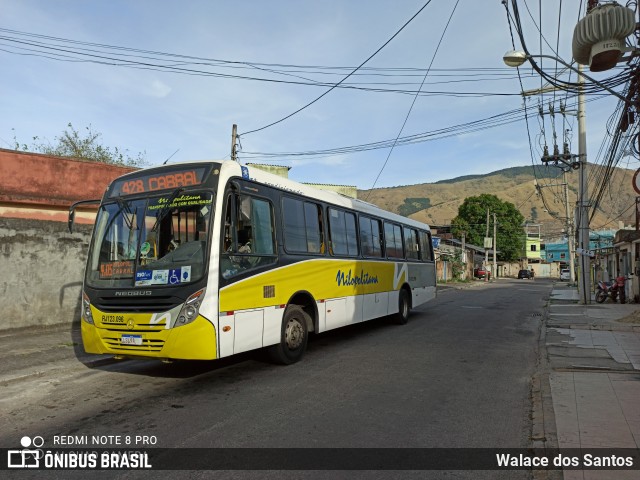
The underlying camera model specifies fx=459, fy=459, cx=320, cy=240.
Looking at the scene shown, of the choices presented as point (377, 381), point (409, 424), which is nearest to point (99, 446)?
point (409, 424)

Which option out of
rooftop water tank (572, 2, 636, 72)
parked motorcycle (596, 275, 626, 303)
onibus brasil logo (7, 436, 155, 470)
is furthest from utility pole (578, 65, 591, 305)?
onibus brasil logo (7, 436, 155, 470)

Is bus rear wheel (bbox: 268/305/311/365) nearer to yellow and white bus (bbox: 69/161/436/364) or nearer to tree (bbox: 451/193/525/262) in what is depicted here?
yellow and white bus (bbox: 69/161/436/364)

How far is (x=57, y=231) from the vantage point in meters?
11.5

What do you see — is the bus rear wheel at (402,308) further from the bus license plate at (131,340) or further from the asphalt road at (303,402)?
the bus license plate at (131,340)

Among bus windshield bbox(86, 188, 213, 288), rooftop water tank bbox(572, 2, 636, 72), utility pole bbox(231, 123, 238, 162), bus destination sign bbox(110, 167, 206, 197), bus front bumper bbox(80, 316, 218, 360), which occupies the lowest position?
bus front bumper bbox(80, 316, 218, 360)

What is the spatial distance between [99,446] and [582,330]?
12.1m

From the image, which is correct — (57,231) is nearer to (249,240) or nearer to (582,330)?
(249,240)

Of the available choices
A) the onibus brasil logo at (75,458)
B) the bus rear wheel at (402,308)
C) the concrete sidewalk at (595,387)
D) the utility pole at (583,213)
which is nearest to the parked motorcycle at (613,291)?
the utility pole at (583,213)

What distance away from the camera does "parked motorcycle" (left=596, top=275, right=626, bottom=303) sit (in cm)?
2070

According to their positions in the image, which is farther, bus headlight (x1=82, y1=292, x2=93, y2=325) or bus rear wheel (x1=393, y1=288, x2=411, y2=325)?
bus rear wheel (x1=393, y1=288, x2=411, y2=325)

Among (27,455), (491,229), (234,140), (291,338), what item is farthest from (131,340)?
(491,229)

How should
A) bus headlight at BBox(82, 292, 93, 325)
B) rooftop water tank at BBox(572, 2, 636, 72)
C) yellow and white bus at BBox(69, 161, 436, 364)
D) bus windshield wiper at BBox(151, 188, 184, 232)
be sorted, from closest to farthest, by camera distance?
yellow and white bus at BBox(69, 161, 436, 364)
bus windshield wiper at BBox(151, 188, 184, 232)
bus headlight at BBox(82, 292, 93, 325)
rooftop water tank at BBox(572, 2, 636, 72)

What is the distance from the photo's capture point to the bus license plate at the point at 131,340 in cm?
613

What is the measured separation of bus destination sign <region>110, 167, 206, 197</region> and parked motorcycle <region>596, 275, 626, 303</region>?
68.9 feet
